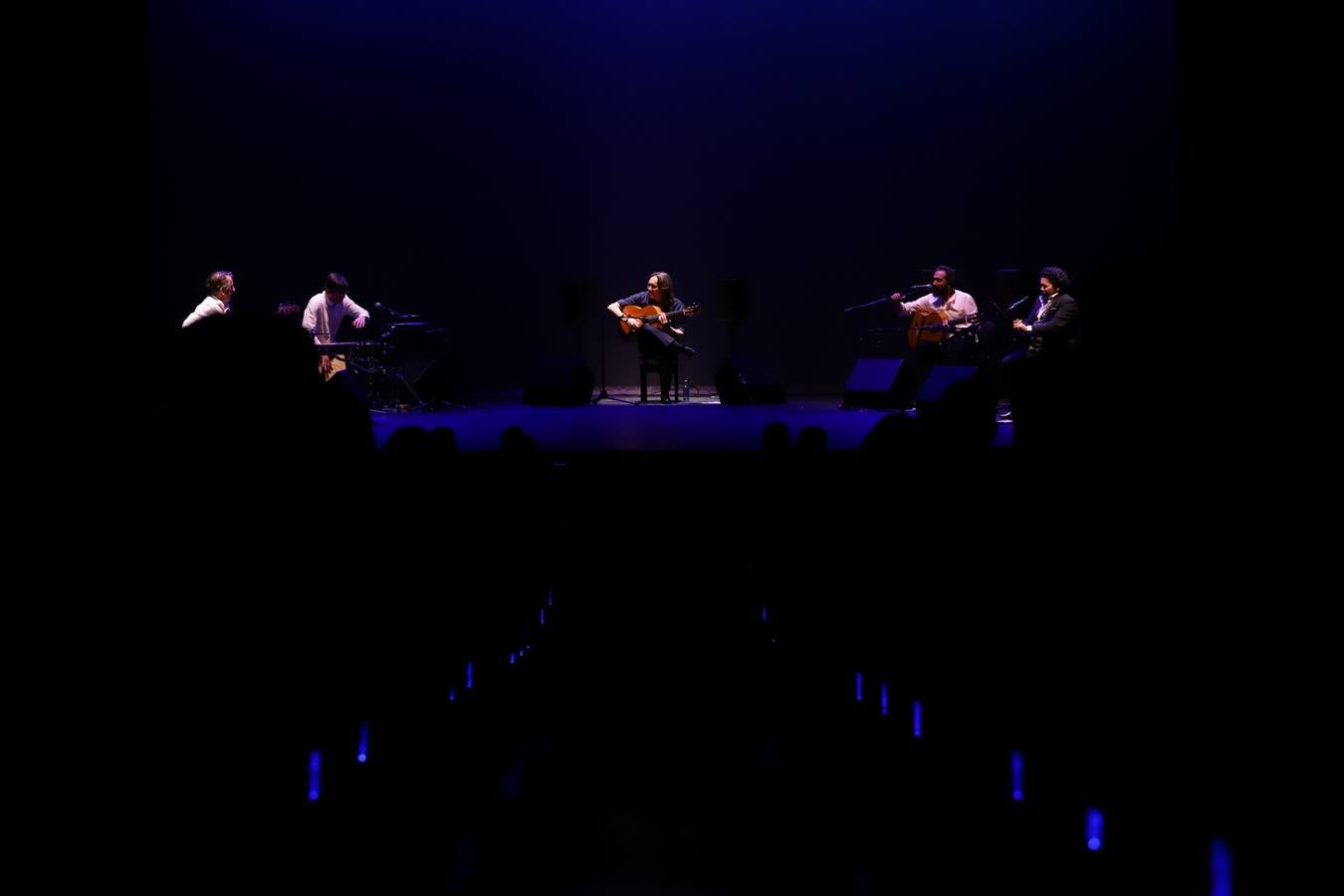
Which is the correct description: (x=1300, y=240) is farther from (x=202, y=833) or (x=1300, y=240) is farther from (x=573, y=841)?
(x=202, y=833)

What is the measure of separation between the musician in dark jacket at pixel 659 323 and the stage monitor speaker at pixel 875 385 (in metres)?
1.77

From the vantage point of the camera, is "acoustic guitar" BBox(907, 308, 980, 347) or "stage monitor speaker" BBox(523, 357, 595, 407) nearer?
"acoustic guitar" BBox(907, 308, 980, 347)

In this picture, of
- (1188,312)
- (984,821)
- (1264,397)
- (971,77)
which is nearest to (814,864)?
(984,821)

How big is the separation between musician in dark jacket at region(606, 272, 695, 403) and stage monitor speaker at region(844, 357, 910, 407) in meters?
1.77

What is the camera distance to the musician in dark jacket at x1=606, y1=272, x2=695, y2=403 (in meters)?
10.0

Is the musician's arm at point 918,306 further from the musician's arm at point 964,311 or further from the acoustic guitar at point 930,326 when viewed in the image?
the musician's arm at point 964,311

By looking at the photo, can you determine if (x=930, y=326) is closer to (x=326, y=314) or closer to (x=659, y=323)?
(x=659, y=323)

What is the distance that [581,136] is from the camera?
1116 cm

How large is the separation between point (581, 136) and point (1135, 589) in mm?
10685

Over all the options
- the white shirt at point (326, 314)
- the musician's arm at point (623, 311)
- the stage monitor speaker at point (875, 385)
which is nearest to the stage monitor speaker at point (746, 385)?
the stage monitor speaker at point (875, 385)

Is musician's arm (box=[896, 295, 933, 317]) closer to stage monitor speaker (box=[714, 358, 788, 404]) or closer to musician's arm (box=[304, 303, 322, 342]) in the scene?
stage monitor speaker (box=[714, 358, 788, 404])

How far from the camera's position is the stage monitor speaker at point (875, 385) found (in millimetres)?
9156

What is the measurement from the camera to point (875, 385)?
9.22m

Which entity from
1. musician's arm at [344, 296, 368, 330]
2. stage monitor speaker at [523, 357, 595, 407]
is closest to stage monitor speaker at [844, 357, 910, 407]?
stage monitor speaker at [523, 357, 595, 407]
